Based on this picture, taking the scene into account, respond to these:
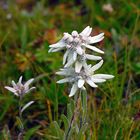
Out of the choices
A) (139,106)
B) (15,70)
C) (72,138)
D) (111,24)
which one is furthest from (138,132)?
(111,24)

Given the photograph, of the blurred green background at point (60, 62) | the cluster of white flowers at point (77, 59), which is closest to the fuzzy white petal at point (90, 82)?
the cluster of white flowers at point (77, 59)

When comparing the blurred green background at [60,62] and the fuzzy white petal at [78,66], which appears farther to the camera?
the blurred green background at [60,62]

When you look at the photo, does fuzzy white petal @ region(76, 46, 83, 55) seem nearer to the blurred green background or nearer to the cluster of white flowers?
the cluster of white flowers

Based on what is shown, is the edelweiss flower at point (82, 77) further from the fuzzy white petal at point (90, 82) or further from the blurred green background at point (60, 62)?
the blurred green background at point (60, 62)

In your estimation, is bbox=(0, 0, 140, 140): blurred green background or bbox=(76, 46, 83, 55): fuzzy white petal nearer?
bbox=(76, 46, 83, 55): fuzzy white petal

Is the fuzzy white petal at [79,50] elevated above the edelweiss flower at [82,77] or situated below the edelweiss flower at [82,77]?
above

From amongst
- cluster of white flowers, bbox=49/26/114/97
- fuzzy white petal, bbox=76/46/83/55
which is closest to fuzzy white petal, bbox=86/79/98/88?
cluster of white flowers, bbox=49/26/114/97

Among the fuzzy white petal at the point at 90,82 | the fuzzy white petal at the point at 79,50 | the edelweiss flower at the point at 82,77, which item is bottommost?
the fuzzy white petal at the point at 90,82

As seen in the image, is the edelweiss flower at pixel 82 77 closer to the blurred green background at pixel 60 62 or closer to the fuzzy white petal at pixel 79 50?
the fuzzy white petal at pixel 79 50
